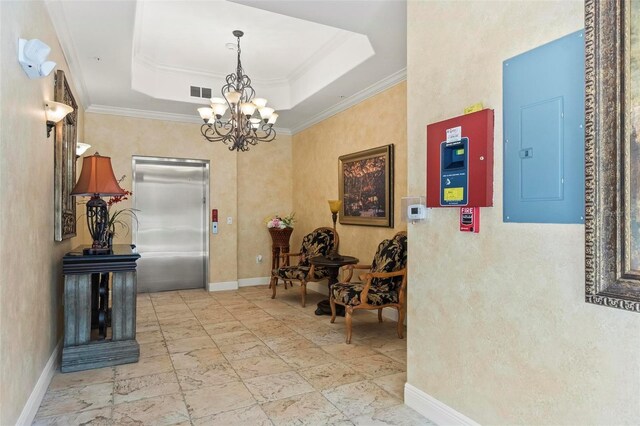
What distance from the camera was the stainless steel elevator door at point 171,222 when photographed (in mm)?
6328

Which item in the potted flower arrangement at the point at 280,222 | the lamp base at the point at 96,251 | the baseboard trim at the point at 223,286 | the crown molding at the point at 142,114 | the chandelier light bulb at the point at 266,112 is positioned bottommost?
the baseboard trim at the point at 223,286

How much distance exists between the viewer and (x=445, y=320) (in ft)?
7.85

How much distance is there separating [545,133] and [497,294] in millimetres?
835

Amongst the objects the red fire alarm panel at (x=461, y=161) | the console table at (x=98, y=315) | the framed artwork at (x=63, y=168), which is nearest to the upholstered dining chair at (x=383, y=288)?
the red fire alarm panel at (x=461, y=161)

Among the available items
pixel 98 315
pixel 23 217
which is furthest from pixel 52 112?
pixel 98 315

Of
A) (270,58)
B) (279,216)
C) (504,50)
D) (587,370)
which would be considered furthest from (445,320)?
(279,216)

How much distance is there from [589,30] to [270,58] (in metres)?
4.16

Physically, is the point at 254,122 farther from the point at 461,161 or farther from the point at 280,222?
the point at 461,161

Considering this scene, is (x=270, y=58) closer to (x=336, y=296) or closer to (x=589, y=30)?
(x=336, y=296)

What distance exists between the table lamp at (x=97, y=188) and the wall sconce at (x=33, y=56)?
1.17m

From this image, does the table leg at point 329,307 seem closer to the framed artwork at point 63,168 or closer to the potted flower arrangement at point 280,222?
the potted flower arrangement at point 280,222

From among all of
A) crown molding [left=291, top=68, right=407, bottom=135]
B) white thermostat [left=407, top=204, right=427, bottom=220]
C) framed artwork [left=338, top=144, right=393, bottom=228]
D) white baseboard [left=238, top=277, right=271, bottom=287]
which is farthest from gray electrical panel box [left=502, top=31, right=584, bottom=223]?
white baseboard [left=238, top=277, right=271, bottom=287]

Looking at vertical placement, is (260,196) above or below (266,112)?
below

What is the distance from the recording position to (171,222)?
6520mm
